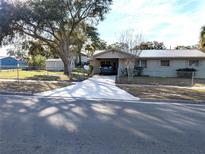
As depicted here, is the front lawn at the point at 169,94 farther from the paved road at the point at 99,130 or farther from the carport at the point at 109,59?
the carport at the point at 109,59

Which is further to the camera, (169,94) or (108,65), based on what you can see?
(108,65)

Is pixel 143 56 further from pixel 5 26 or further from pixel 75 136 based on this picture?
pixel 75 136

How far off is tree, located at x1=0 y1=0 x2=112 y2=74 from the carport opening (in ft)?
14.9

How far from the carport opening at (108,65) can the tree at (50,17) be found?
179 inches

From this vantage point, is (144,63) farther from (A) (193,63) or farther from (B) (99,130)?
(B) (99,130)

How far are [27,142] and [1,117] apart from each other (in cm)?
253

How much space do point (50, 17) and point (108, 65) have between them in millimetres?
10441

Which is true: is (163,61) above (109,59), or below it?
below

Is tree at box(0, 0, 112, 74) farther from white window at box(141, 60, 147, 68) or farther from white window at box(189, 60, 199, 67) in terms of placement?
white window at box(189, 60, 199, 67)

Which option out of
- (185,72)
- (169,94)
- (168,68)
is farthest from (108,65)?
(169,94)

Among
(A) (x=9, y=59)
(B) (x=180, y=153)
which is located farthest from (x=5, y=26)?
(A) (x=9, y=59)

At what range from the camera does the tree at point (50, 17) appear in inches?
910

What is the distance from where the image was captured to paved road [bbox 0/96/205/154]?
15.2 feet

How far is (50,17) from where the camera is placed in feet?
76.0
